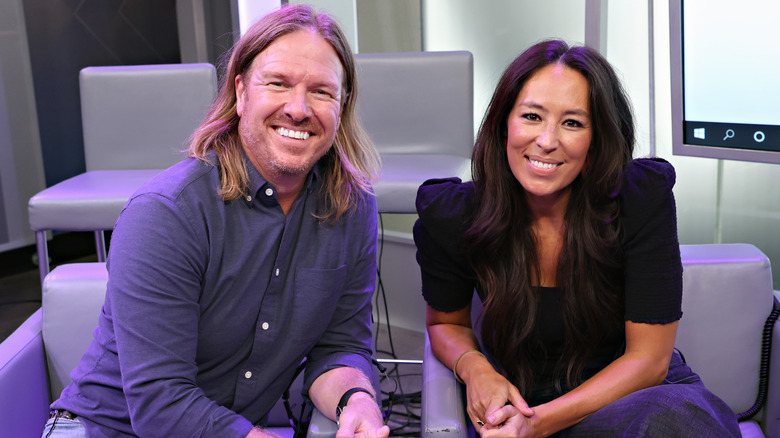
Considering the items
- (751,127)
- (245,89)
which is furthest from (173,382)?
(751,127)

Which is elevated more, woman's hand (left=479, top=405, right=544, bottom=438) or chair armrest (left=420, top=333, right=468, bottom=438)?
chair armrest (left=420, top=333, right=468, bottom=438)

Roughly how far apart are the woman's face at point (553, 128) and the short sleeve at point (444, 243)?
0.50 feet

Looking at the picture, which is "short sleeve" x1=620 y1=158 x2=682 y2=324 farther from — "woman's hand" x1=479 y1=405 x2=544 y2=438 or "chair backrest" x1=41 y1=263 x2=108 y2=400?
"chair backrest" x1=41 y1=263 x2=108 y2=400

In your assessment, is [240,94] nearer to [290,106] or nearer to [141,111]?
[290,106]

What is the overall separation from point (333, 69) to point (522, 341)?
26.3 inches

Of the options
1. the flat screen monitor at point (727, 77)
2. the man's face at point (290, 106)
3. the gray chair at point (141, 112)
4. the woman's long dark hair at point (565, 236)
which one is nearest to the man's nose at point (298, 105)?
the man's face at point (290, 106)

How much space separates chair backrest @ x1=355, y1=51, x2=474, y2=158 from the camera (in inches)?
110

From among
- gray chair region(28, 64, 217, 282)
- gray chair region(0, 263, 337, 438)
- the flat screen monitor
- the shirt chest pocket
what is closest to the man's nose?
the shirt chest pocket

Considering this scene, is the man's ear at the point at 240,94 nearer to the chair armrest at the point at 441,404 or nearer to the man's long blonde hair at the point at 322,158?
the man's long blonde hair at the point at 322,158

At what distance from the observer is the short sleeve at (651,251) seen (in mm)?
1564

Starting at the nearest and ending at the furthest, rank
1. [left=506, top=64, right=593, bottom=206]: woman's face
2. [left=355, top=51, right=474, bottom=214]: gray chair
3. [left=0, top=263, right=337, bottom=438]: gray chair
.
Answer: [left=506, top=64, right=593, bottom=206]: woman's face < [left=0, top=263, right=337, bottom=438]: gray chair < [left=355, top=51, right=474, bottom=214]: gray chair

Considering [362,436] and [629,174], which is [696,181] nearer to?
[629,174]

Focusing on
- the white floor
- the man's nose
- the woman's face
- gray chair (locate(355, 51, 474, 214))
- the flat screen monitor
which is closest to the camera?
the man's nose

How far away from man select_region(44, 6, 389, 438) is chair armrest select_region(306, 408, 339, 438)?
21mm
